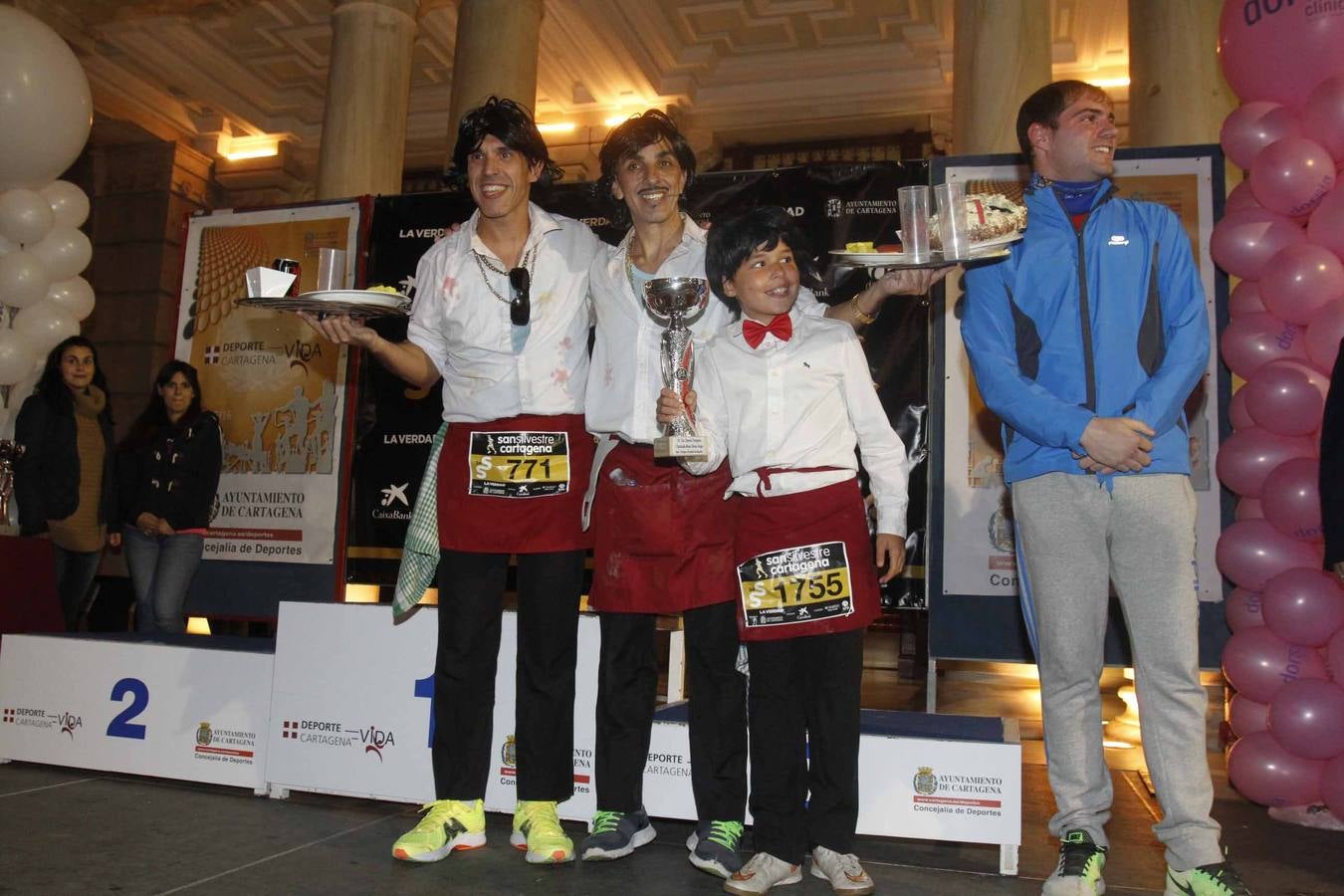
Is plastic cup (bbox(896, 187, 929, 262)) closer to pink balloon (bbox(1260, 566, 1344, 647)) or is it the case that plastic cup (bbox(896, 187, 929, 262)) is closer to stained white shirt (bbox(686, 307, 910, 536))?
stained white shirt (bbox(686, 307, 910, 536))

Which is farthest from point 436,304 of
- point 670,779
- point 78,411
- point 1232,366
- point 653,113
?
point 78,411

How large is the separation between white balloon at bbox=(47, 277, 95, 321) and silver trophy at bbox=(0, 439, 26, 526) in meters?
1.08

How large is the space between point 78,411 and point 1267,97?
4.94 meters

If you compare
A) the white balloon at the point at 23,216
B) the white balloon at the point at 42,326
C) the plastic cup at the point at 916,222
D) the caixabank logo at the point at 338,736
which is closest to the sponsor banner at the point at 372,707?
the caixabank logo at the point at 338,736

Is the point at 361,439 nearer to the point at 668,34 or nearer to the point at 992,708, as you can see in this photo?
the point at 992,708

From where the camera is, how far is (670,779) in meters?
2.74

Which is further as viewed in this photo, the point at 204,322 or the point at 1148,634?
the point at 204,322

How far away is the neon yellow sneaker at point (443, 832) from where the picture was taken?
94.7 inches

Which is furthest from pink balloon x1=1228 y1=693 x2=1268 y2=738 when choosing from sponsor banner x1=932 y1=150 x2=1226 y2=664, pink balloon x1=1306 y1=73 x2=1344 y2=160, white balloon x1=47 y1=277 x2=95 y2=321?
white balloon x1=47 y1=277 x2=95 y2=321

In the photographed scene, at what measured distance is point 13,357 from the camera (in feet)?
16.7

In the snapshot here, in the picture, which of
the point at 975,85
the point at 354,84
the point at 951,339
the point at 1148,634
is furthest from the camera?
the point at 354,84

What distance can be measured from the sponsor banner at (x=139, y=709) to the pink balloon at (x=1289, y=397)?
308cm

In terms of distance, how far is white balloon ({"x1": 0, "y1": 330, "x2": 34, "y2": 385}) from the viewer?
5.06 m

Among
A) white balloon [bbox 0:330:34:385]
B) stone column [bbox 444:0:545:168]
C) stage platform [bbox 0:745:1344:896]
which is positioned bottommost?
stage platform [bbox 0:745:1344:896]
